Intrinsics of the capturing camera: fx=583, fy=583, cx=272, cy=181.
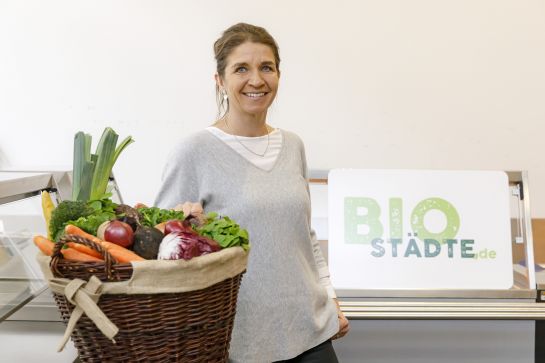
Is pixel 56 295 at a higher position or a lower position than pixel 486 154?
lower

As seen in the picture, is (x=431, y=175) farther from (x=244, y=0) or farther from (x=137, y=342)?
(x=137, y=342)

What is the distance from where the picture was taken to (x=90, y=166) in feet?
3.69

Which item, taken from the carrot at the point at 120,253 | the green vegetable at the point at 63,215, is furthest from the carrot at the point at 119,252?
the green vegetable at the point at 63,215

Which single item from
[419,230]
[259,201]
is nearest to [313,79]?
[419,230]

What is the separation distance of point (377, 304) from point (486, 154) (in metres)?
1.04

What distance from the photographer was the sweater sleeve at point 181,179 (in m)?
1.35

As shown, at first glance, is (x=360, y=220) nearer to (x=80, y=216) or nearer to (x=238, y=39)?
(x=238, y=39)

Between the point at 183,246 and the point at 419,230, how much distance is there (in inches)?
64.7

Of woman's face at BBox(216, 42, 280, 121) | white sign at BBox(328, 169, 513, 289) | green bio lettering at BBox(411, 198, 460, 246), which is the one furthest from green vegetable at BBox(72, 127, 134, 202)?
green bio lettering at BBox(411, 198, 460, 246)

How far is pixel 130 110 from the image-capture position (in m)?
2.71

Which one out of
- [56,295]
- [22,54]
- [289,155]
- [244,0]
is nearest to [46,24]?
[22,54]

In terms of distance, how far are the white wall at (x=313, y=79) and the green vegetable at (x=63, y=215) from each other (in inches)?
69.1

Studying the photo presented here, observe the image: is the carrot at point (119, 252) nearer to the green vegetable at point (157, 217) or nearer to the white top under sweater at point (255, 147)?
the green vegetable at point (157, 217)

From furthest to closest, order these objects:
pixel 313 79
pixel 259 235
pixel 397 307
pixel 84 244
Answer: pixel 313 79, pixel 397 307, pixel 259 235, pixel 84 244
